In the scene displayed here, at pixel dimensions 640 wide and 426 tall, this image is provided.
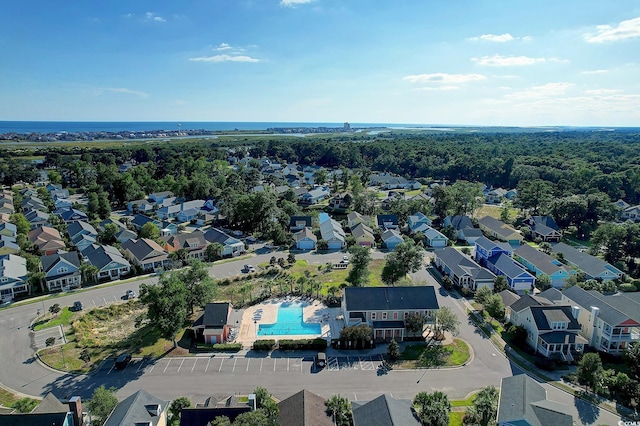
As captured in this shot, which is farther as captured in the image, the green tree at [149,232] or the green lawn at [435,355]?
the green tree at [149,232]

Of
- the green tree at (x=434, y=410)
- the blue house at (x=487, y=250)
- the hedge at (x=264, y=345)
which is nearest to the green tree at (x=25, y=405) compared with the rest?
the hedge at (x=264, y=345)

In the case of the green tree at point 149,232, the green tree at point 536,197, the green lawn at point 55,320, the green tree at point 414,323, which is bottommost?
the green lawn at point 55,320

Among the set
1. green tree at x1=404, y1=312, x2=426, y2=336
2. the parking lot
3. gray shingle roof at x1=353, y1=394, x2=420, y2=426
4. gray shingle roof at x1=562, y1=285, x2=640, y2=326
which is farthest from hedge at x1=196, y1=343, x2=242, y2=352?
gray shingle roof at x1=562, y1=285, x2=640, y2=326

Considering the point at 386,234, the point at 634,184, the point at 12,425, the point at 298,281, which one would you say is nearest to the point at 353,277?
the point at 298,281

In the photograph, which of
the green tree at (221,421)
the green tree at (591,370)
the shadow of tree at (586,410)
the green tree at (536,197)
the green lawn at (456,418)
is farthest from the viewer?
the green tree at (536,197)

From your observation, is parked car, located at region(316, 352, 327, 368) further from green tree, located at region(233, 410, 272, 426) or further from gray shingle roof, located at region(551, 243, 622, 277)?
gray shingle roof, located at region(551, 243, 622, 277)

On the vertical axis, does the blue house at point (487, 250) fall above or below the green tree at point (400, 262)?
below

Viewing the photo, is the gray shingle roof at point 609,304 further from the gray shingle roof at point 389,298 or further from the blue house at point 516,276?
the gray shingle roof at point 389,298

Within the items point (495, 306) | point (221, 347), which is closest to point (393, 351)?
point (495, 306)
